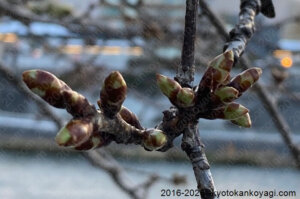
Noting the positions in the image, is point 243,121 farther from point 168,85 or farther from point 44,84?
point 44,84

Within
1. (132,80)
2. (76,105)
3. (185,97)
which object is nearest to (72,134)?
(76,105)

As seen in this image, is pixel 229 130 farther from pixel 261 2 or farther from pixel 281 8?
pixel 261 2

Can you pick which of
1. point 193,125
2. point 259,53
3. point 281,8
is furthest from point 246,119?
point 281,8

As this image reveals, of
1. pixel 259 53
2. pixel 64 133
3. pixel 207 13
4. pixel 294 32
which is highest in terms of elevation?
pixel 294 32

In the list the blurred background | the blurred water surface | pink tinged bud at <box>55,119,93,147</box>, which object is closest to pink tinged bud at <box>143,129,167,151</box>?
pink tinged bud at <box>55,119,93,147</box>

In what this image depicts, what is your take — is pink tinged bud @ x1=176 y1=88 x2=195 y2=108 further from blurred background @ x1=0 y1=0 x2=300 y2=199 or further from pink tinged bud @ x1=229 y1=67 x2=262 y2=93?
blurred background @ x1=0 y1=0 x2=300 y2=199

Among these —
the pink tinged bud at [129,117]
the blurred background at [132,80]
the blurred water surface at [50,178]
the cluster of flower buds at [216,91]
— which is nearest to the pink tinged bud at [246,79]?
the cluster of flower buds at [216,91]

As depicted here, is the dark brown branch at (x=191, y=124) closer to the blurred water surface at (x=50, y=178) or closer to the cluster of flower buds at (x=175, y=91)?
the cluster of flower buds at (x=175, y=91)
